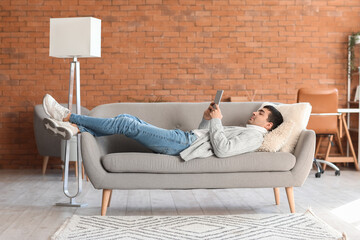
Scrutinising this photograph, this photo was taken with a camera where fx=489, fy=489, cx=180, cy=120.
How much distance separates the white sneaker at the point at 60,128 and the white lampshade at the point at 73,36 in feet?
2.57

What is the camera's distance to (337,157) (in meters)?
6.02

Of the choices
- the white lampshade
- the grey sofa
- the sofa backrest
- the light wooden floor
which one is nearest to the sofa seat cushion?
the grey sofa

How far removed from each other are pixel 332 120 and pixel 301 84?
94 cm

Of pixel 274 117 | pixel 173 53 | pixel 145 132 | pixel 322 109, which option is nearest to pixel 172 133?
pixel 145 132

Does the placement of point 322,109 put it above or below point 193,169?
above

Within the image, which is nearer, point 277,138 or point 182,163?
point 182,163

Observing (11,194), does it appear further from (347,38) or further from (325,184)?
(347,38)

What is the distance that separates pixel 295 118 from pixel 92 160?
148 centimetres

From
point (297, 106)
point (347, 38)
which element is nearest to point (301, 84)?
point (347, 38)

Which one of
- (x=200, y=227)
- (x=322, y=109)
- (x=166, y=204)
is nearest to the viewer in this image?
(x=200, y=227)

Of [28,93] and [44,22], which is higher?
[44,22]

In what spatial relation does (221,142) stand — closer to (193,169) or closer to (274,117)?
(193,169)

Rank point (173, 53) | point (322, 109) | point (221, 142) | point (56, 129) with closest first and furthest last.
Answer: point (221, 142)
point (56, 129)
point (322, 109)
point (173, 53)

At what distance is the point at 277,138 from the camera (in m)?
3.37
